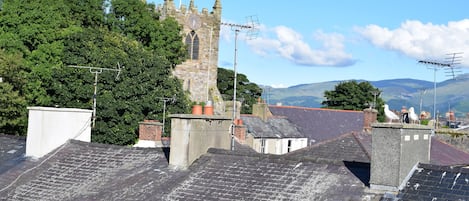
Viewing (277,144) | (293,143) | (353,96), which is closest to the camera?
(277,144)

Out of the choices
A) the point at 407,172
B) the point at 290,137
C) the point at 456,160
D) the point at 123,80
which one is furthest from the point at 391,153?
the point at 290,137

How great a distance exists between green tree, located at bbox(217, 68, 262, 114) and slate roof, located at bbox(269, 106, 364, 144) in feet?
77.1

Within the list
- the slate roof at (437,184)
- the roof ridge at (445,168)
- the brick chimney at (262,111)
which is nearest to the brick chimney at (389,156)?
the slate roof at (437,184)

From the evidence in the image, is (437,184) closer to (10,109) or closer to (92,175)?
(92,175)

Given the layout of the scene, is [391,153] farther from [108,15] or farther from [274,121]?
[108,15]

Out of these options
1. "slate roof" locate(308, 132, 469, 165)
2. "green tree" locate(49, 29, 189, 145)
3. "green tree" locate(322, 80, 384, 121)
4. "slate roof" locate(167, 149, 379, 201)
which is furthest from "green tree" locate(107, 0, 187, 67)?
"slate roof" locate(167, 149, 379, 201)

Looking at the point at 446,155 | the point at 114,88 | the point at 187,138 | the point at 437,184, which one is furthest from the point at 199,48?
the point at 437,184

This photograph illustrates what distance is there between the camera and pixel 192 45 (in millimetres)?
64062

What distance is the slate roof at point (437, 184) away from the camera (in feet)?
44.9

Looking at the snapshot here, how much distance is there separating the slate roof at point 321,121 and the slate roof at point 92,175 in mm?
38397

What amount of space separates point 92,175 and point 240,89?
73.7 meters

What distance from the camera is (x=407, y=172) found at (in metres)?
14.5

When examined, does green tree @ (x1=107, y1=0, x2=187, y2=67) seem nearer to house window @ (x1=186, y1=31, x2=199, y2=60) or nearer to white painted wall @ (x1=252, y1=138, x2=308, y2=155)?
house window @ (x1=186, y1=31, x2=199, y2=60)

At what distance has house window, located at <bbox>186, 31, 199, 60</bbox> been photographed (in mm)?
63812
